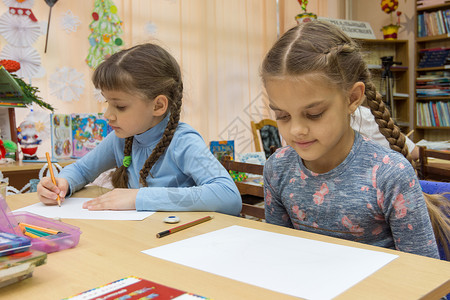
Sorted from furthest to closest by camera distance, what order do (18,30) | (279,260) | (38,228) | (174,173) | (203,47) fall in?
(203,47)
(18,30)
(174,173)
(38,228)
(279,260)

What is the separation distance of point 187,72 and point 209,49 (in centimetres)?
34

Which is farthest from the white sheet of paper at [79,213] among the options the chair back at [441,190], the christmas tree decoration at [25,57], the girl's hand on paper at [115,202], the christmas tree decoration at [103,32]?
the christmas tree decoration at [103,32]

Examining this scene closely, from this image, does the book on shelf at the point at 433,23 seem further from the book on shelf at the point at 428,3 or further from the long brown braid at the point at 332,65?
the long brown braid at the point at 332,65

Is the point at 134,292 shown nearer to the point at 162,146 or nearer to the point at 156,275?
the point at 156,275

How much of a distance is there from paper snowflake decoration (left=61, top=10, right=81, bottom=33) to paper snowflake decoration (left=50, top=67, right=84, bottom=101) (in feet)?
0.96

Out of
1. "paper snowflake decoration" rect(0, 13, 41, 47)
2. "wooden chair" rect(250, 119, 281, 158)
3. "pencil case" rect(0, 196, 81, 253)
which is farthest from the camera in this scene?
"wooden chair" rect(250, 119, 281, 158)

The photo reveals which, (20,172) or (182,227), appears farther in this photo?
(20,172)

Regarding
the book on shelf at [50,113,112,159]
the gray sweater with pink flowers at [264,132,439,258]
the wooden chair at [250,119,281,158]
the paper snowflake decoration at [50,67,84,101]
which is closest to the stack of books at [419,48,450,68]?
the wooden chair at [250,119,281,158]

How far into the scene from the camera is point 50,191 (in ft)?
3.82

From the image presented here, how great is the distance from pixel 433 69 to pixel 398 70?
398mm

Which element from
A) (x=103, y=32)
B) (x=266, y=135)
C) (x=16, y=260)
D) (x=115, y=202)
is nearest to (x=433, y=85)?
(x=266, y=135)

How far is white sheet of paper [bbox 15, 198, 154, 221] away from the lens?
976 mm

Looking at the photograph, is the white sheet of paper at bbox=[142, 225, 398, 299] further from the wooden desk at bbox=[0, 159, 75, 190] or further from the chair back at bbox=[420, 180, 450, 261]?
the wooden desk at bbox=[0, 159, 75, 190]

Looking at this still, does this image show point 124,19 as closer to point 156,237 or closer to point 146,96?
point 146,96
